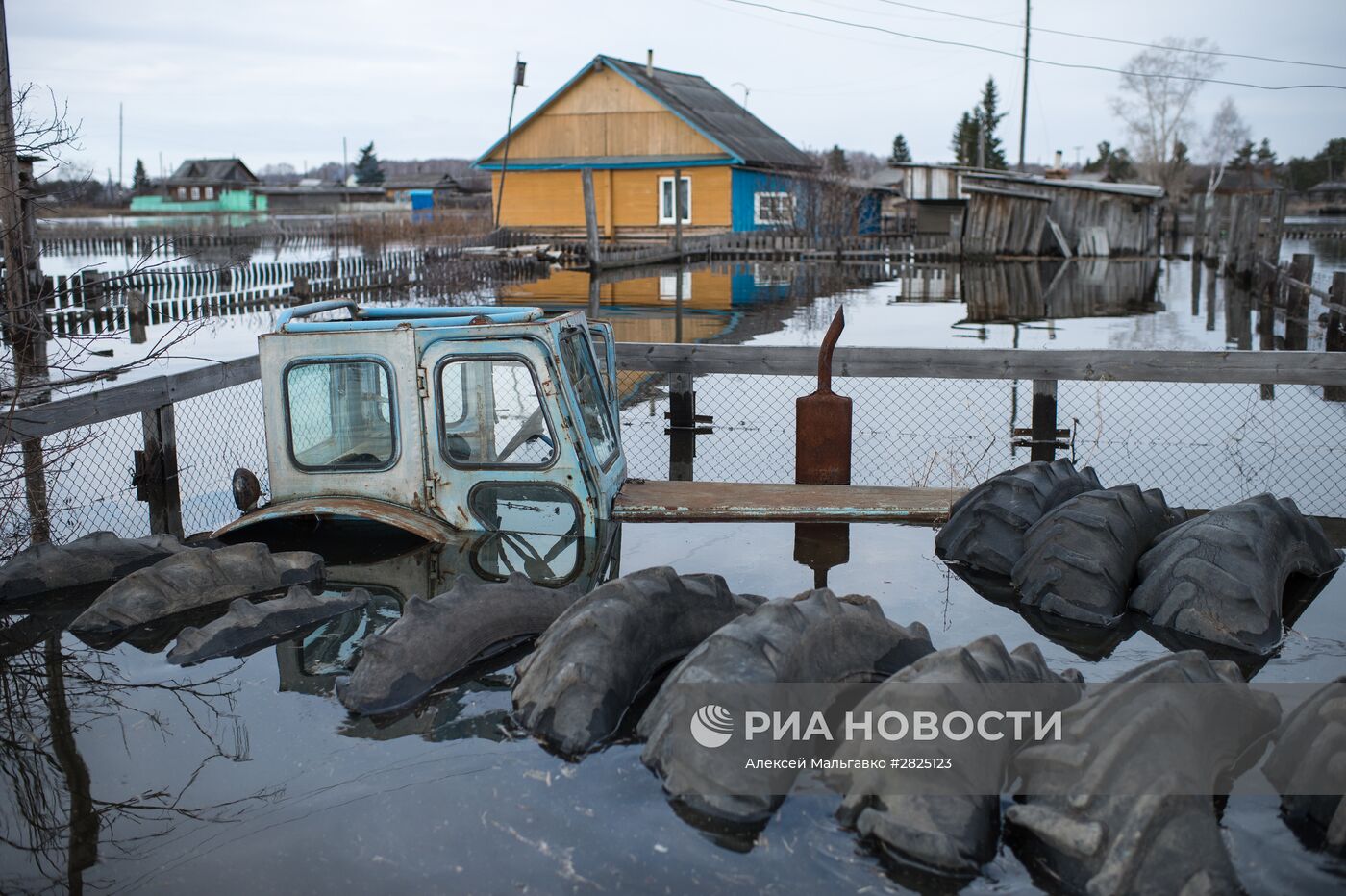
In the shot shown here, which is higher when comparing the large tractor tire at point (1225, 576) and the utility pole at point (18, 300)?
the utility pole at point (18, 300)

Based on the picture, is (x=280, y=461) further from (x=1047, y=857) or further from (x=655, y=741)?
(x=1047, y=857)

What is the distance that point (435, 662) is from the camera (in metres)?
5.00

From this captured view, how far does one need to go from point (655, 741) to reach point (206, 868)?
1624 millimetres

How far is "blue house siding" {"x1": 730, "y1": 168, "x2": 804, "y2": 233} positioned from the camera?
43844 mm

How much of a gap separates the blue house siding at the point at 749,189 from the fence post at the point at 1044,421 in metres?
35.1

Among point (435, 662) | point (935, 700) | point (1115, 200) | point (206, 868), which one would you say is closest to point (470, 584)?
point (435, 662)

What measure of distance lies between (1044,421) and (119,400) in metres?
7.67

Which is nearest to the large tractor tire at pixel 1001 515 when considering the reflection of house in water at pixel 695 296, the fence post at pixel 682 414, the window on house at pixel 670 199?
the fence post at pixel 682 414

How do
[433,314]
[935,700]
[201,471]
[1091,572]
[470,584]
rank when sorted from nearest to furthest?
[935,700] → [470,584] → [1091,572] → [433,314] → [201,471]

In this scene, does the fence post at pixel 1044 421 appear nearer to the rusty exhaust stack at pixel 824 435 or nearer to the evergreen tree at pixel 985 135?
the rusty exhaust stack at pixel 824 435

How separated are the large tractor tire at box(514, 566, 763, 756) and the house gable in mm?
39029

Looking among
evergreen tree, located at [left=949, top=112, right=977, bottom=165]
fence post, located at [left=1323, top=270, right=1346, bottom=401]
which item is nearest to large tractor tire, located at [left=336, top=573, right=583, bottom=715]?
fence post, located at [left=1323, top=270, right=1346, bottom=401]

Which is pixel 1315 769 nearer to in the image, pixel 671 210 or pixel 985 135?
pixel 671 210

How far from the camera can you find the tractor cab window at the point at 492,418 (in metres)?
6.32
